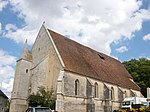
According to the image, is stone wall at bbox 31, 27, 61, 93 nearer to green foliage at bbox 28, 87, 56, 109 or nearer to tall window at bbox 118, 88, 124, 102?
green foliage at bbox 28, 87, 56, 109

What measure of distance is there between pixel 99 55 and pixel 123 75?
6.47 m

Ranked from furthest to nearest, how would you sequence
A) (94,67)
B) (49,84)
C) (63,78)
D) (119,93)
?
(119,93) → (94,67) → (49,84) → (63,78)

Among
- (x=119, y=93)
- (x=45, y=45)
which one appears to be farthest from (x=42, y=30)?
(x=119, y=93)

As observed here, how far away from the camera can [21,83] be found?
3328cm

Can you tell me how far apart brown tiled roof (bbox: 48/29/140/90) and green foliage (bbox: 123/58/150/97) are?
19.4 feet

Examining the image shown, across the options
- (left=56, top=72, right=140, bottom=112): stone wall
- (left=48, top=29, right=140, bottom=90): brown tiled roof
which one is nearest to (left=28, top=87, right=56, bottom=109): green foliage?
(left=56, top=72, right=140, bottom=112): stone wall

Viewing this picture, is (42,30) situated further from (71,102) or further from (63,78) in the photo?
(71,102)

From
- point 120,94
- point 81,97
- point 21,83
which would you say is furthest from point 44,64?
point 120,94

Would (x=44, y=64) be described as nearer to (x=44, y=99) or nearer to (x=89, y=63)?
(x=44, y=99)

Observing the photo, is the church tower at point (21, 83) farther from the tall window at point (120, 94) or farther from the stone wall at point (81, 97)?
the tall window at point (120, 94)

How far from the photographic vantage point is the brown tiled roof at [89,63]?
32.3 metres

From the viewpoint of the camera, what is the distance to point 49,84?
3077cm

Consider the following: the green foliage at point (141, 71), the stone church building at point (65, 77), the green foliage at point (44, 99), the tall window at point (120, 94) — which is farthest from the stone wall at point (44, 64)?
the green foliage at point (141, 71)

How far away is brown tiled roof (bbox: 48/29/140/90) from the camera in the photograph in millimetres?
32312
